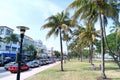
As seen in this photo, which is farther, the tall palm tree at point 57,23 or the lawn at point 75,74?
the tall palm tree at point 57,23

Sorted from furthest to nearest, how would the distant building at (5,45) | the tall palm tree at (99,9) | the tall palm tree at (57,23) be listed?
the distant building at (5,45)
the tall palm tree at (57,23)
the tall palm tree at (99,9)

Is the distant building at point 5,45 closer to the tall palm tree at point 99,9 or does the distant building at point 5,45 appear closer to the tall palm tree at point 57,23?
the tall palm tree at point 57,23

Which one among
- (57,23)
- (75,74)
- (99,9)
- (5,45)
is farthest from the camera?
(5,45)

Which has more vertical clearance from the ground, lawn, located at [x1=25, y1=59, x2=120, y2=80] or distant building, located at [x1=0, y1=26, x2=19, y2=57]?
distant building, located at [x1=0, y1=26, x2=19, y2=57]

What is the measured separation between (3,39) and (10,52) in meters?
8.89

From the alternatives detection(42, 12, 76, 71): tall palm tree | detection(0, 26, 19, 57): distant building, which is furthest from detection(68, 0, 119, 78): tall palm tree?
detection(0, 26, 19, 57): distant building

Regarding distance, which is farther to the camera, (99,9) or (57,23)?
(57,23)

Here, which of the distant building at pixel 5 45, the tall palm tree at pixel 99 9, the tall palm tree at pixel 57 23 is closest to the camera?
the tall palm tree at pixel 99 9

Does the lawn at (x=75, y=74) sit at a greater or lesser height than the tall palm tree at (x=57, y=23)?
lesser

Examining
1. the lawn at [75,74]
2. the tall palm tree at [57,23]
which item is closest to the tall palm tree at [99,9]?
the lawn at [75,74]

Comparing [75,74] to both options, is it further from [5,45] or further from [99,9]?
[5,45]

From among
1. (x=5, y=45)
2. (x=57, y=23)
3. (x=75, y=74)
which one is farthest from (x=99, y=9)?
(x=5, y=45)

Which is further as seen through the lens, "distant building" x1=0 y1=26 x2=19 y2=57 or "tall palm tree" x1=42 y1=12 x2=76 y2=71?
"distant building" x1=0 y1=26 x2=19 y2=57

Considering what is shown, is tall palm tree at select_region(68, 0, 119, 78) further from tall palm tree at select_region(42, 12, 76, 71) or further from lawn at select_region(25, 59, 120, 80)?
tall palm tree at select_region(42, 12, 76, 71)
